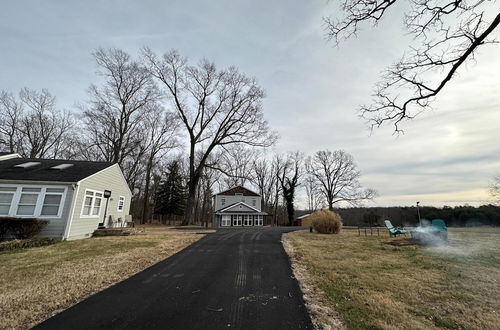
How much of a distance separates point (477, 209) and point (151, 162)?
1866 inches

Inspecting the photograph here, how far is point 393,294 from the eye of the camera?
4352mm

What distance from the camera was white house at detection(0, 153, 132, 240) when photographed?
11.2 meters

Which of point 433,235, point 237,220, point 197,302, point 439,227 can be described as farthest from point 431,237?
point 237,220

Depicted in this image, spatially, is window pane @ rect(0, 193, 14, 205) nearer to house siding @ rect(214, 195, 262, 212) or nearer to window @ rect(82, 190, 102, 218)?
window @ rect(82, 190, 102, 218)

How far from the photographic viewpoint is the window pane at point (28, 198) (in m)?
11.3

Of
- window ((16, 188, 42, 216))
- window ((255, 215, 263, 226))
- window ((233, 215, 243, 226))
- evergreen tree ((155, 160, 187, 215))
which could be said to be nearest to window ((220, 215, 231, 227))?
window ((233, 215, 243, 226))

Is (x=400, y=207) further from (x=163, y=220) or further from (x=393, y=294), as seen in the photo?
(x=393, y=294)

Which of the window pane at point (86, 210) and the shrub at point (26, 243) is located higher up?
the window pane at point (86, 210)

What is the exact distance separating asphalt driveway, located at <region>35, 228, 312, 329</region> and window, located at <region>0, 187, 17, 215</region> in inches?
401

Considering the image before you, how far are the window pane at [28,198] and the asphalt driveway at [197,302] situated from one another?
9.37 m

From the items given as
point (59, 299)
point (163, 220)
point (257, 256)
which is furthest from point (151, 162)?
point (59, 299)

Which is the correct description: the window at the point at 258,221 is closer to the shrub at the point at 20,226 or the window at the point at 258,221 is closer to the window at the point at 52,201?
the window at the point at 52,201

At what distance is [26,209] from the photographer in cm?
1123

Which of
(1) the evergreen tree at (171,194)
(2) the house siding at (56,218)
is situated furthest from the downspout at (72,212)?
(1) the evergreen tree at (171,194)
